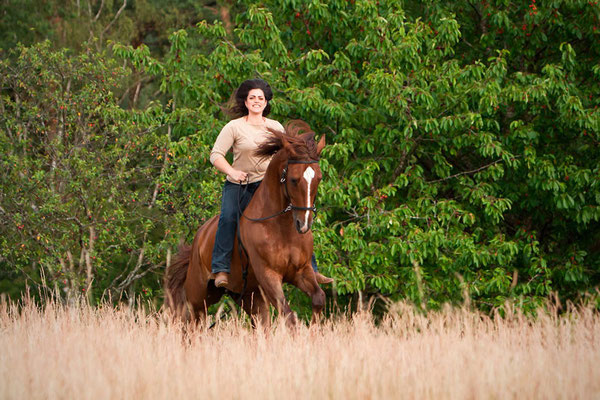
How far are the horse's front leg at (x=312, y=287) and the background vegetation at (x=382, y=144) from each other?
388cm

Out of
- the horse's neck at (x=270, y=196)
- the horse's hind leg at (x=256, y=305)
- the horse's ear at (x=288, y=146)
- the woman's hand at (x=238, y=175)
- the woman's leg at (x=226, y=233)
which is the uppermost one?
the horse's ear at (x=288, y=146)

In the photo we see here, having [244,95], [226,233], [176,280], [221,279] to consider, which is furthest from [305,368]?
[176,280]

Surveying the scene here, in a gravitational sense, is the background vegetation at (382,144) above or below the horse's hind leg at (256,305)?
above

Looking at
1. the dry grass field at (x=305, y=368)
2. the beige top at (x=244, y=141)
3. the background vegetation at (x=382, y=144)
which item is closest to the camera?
the dry grass field at (x=305, y=368)

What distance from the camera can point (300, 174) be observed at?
601 cm

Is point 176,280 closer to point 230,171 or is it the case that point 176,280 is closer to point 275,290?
point 230,171

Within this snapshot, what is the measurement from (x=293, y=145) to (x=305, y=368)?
2.04 meters

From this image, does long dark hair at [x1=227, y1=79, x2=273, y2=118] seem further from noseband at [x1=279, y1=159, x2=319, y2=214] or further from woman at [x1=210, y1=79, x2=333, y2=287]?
noseband at [x1=279, y1=159, x2=319, y2=214]

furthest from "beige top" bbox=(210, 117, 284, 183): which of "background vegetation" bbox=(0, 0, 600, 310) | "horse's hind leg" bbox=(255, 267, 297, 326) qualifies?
"background vegetation" bbox=(0, 0, 600, 310)

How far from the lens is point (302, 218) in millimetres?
5977

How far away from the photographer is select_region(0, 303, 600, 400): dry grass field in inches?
166

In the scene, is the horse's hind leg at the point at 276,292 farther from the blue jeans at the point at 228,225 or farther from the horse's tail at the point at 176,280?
the horse's tail at the point at 176,280

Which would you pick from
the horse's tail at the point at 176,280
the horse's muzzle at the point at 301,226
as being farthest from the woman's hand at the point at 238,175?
the horse's tail at the point at 176,280

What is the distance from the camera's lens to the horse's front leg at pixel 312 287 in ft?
20.9
